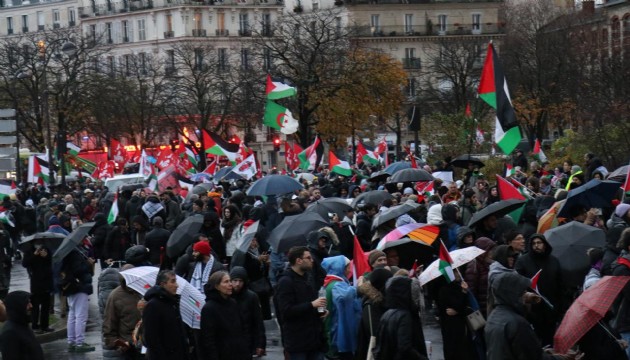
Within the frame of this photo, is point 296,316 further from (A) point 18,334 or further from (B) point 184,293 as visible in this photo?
(A) point 18,334

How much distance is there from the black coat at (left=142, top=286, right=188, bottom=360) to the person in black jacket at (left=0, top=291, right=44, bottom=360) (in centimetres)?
110

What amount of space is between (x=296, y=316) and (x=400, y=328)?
78.5 inches

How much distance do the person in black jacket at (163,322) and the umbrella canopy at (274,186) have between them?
1166 centimetres

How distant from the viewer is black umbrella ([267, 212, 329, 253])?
1809 centimetres

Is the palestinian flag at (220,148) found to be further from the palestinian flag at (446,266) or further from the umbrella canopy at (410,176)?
the palestinian flag at (446,266)

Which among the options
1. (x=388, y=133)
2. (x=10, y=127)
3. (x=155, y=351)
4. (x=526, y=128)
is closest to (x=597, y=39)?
(x=526, y=128)

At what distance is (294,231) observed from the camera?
18.2 meters

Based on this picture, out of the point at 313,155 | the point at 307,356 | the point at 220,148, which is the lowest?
the point at 313,155

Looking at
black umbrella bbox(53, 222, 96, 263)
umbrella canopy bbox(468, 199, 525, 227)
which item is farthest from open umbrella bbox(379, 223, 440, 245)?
black umbrella bbox(53, 222, 96, 263)

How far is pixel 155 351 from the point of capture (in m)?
13.3

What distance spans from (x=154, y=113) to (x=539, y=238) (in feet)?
211

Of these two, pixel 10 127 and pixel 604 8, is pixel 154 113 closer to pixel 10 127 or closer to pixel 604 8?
pixel 604 8

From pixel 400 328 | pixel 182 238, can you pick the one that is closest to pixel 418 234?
pixel 182 238

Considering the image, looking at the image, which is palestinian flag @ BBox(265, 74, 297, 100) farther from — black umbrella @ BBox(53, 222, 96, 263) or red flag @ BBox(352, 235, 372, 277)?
red flag @ BBox(352, 235, 372, 277)
